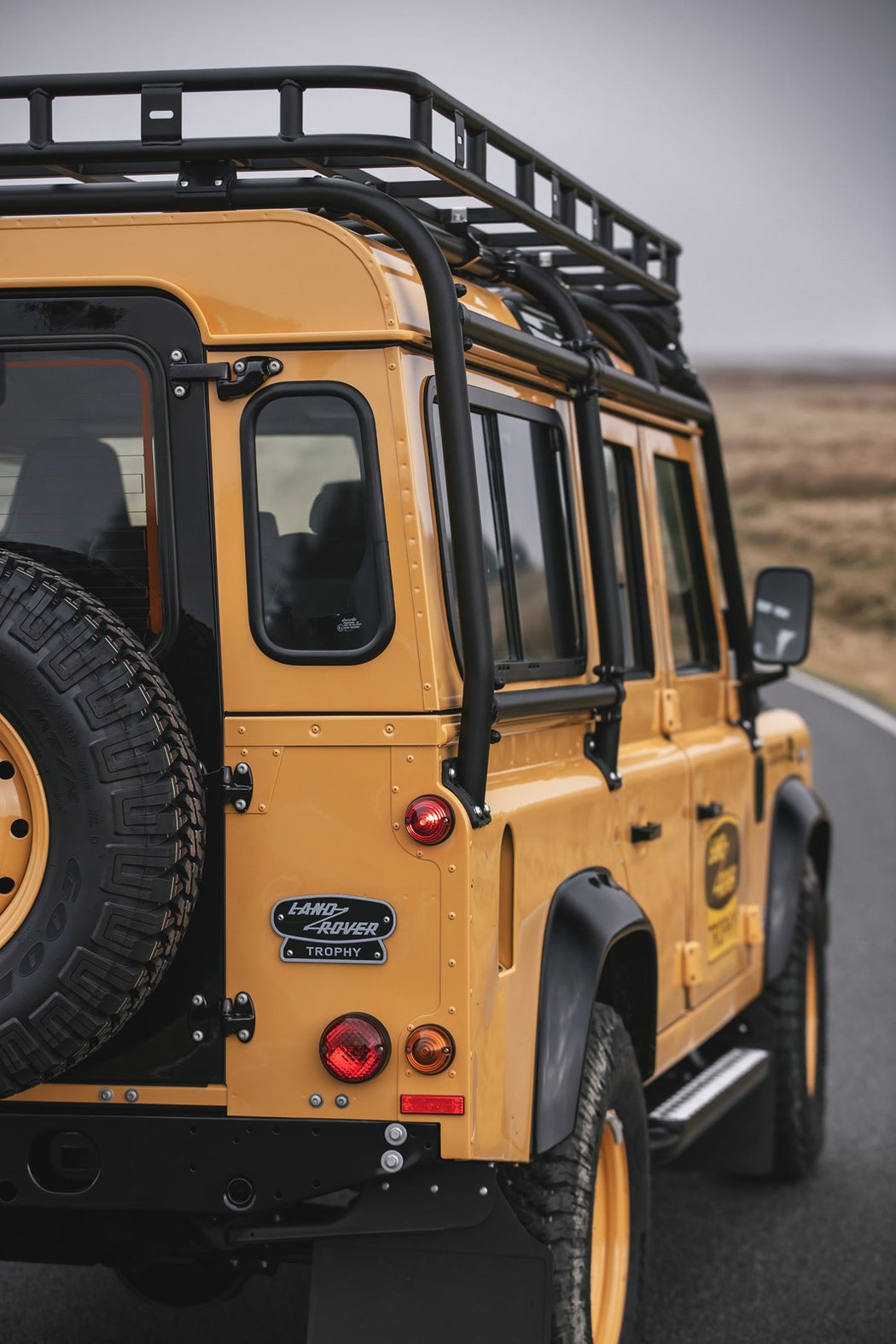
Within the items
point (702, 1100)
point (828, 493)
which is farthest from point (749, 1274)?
point (828, 493)

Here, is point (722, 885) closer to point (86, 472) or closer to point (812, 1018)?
point (812, 1018)

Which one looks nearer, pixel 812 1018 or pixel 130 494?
pixel 130 494

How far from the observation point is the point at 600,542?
16.2 feet

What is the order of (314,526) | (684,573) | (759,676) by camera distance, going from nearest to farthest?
(314,526) < (684,573) < (759,676)

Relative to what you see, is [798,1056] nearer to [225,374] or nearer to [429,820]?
[429,820]

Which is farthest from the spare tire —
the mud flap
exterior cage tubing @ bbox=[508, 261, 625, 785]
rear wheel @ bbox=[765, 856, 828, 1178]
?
rear wheel @ bbox=[765, 856, 828, 1178]

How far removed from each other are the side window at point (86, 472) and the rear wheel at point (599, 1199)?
4.88 feet

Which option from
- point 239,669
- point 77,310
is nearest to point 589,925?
point 239,669

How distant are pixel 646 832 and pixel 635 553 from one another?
1010 mm

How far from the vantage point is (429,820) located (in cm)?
379

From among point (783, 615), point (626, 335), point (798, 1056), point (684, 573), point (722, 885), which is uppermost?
point (626, 335)

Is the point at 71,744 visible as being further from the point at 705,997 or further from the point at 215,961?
the point at 705,997

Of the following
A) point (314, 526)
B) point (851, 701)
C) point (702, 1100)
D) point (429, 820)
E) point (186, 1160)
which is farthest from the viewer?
point (851, 701)

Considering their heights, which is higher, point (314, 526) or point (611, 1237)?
point (314, 526)
